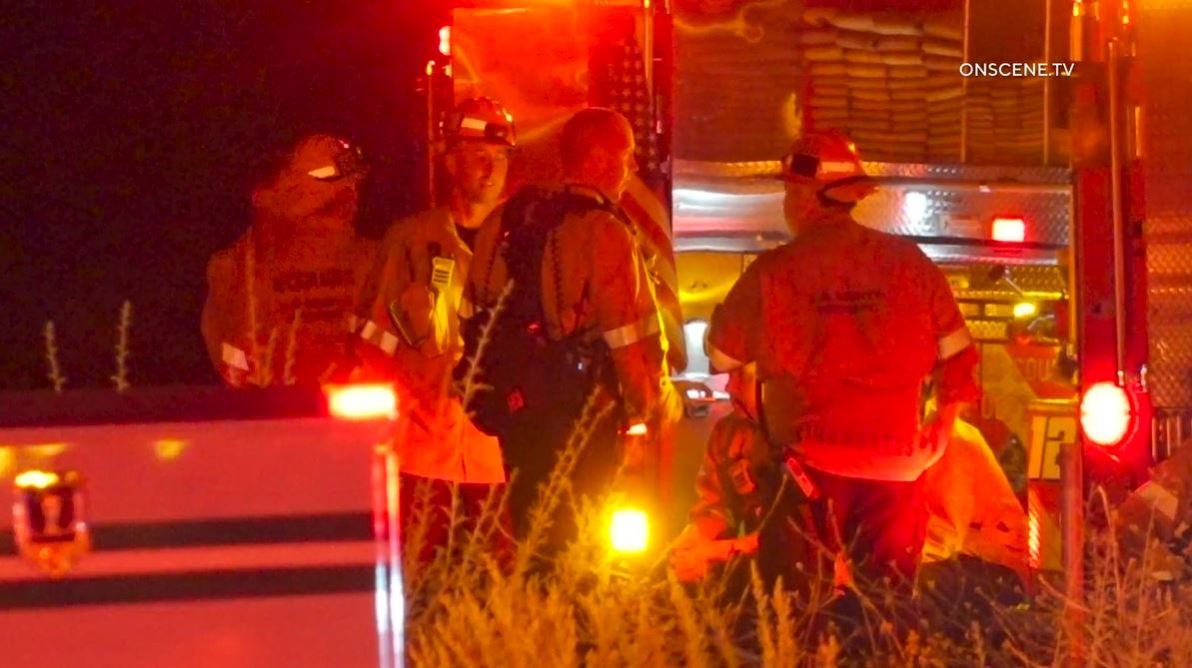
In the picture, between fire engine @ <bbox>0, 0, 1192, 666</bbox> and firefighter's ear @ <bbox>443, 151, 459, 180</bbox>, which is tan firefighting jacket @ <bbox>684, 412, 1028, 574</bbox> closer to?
fire engine @ <bbox>0, 0, 1192, 666</bbox>

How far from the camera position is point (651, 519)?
609 cm

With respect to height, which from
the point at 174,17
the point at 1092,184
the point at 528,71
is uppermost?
the point at 174,17

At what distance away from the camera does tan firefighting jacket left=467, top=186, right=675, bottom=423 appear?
5.62m

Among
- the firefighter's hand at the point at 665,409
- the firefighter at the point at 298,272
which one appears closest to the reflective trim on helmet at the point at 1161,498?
the firefighter's hand at the point at 665,409

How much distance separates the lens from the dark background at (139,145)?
969 cm

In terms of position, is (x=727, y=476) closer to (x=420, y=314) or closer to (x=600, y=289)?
(x=600, y=289)

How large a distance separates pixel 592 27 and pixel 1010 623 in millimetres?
2539

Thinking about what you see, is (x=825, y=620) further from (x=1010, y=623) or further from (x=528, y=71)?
(x=528, y=71)

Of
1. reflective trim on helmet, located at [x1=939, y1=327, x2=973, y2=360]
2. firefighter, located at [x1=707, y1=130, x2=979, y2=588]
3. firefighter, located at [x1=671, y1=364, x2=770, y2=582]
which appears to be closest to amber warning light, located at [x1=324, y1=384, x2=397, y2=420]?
firefighter, located at [x1=707, y1=130, x2=979, y2=588]

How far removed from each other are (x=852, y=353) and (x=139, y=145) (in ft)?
17.9

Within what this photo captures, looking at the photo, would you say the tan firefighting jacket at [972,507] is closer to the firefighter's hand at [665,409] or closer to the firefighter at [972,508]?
the firefighter at [972,508]

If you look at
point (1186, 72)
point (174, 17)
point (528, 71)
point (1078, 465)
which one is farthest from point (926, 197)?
point (174, 17)

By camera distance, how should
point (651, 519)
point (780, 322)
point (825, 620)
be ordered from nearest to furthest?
point (825, 620) → point (780, 322) → point (651, 519)

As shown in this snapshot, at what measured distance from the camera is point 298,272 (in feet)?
19.6
